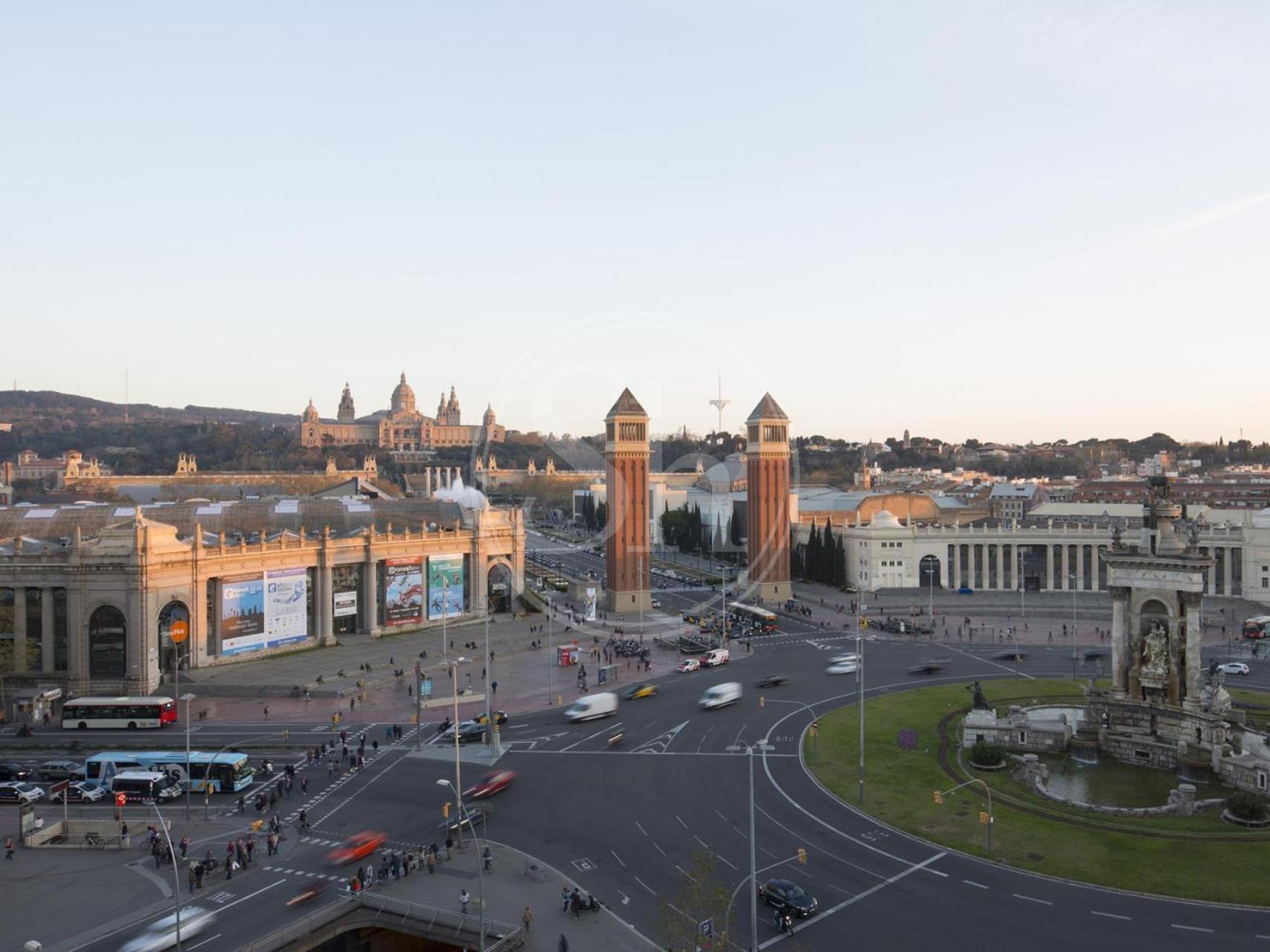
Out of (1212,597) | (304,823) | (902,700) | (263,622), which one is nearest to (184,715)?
(263,622)

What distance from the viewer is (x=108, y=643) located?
5819 cm

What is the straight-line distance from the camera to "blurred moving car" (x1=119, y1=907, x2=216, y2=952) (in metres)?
26.1

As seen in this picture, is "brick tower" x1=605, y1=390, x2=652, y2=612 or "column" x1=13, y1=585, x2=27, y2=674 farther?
"brick tower" x1=605, y1=390, x2=652, y2=612

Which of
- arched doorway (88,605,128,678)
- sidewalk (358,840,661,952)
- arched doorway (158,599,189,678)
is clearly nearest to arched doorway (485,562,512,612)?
arched doorway (158,599,189,678)

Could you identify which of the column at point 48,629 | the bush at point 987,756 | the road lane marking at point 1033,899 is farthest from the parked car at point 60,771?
the bush at point 987,756

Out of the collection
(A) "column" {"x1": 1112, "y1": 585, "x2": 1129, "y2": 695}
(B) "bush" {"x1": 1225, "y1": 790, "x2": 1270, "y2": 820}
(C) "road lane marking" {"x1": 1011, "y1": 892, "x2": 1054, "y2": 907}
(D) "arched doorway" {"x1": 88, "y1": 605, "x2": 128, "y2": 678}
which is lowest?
(C) "road lane marking" {"x1": 1011, "y1": 892, "x2": 1054, "y2": 907}

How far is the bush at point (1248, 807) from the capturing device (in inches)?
1324

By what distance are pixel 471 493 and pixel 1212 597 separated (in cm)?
7226

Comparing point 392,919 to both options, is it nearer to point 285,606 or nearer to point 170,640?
point 170,640

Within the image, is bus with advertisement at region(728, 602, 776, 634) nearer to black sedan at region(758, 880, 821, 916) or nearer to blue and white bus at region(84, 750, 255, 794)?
blue and white bus at region(84, 750, 255, 794)

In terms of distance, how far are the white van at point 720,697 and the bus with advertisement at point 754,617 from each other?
25213 mm

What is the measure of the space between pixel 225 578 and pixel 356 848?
36833 mm

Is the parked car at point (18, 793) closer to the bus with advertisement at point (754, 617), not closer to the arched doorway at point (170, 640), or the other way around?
the arched doorway at point (170, 640)

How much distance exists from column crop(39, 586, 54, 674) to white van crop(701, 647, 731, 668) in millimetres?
41140
